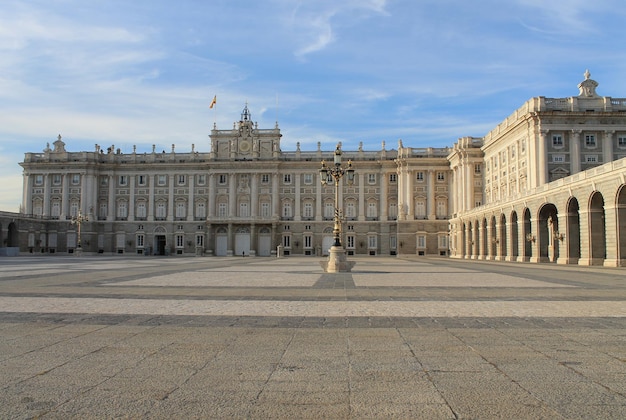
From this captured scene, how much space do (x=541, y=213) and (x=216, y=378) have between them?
44.5 metres

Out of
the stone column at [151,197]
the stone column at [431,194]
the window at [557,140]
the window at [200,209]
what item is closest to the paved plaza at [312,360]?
the window at [557,140]

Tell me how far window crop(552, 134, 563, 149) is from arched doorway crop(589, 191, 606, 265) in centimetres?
1783

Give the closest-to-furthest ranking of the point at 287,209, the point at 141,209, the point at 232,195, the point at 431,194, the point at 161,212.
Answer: the point at 431,194 < the point at 232,195 < the point at 287,209 < the point at 161,212 < the point at 141,209

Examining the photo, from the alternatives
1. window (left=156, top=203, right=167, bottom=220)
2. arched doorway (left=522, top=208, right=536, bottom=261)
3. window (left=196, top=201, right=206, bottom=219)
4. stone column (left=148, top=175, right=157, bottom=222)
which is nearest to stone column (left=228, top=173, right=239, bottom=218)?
window (left=196, top=201, right=206, bottom=219)

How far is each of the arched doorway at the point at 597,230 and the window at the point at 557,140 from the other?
58.5 feet

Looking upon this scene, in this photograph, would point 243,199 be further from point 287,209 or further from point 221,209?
point 287,209

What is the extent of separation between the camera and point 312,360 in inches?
271

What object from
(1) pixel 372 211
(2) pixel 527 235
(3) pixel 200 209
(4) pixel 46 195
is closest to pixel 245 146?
(3) pixel 200 209

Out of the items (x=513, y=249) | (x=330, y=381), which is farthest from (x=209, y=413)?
(x=513, y=249)

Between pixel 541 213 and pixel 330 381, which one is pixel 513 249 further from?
pixel 330 381

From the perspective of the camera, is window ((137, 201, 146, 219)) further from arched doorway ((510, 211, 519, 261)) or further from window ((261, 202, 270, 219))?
arched doorway ((510, 211, 519, 261))

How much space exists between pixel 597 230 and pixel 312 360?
36.0m

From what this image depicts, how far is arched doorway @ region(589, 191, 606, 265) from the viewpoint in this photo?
36.4 meters

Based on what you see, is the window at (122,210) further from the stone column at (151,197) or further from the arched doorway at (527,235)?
the arched doorway at (527,235)
